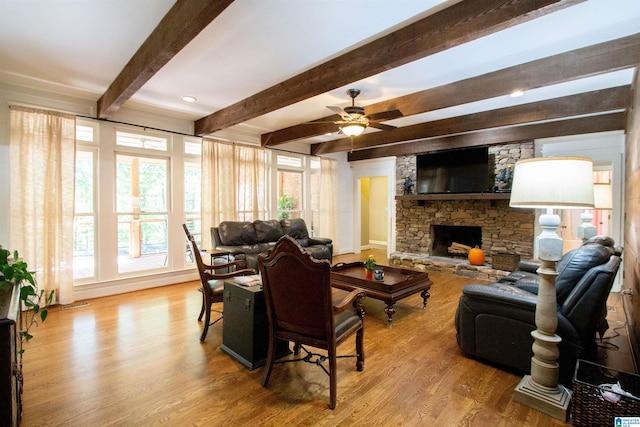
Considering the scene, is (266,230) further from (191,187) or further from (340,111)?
(340,111)

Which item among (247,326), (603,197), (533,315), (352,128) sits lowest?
(247,326)

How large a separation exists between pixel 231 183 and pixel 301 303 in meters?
4.05

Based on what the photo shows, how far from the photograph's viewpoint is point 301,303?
6.62 ft

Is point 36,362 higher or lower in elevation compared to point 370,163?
lower

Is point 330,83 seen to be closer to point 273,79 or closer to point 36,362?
point 273,79

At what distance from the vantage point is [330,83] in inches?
120

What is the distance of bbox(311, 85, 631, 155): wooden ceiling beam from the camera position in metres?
3.72

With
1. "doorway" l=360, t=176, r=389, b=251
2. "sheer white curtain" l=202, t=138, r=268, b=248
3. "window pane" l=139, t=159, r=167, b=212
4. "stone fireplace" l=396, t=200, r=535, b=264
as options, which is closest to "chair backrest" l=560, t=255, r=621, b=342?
"stone fireplace" l=396, t=200, r=535, b=264

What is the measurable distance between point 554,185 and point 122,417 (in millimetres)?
2980

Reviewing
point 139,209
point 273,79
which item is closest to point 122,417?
point 273,79

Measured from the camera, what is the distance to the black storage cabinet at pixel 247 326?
7.95 feet

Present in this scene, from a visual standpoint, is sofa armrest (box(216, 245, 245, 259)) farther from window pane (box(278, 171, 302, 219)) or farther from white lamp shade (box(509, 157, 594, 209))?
white lamp shade (box(509, 157, 594, 209))

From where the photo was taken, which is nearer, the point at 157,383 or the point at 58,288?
the point at 157,383

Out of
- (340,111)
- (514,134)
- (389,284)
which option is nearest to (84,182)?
(340,111)
